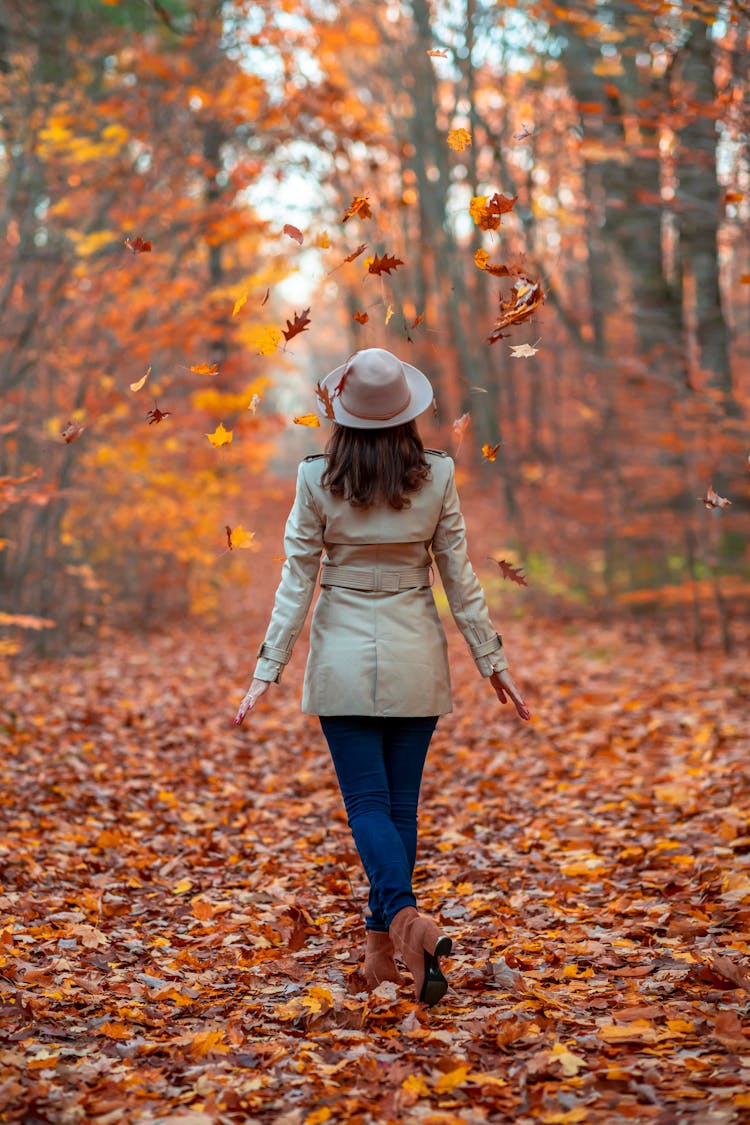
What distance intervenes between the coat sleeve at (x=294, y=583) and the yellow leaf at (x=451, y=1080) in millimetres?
1353

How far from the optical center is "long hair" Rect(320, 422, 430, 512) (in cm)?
372

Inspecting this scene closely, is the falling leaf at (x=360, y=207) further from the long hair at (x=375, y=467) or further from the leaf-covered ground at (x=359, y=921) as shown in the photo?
the leaf-covered ground at (x=359, y=921)

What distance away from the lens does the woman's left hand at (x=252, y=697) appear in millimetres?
3648

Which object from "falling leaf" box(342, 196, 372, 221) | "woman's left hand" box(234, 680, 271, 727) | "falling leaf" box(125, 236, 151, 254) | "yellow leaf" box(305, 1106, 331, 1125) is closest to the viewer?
"yellow leaf" box(305, 1106, 331, 1125)

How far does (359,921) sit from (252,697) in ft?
4.92

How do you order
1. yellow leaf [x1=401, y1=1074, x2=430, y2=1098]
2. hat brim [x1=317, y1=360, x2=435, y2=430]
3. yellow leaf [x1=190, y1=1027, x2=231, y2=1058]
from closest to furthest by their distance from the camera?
yellow leaf [x1=401, y1=1074, x2=430, y2=1098]
yellow leaf [x1=190, y1=1027, x2=231, y2=1058]
hat brim [x1=317, y1=360, x2=435, y2=430]

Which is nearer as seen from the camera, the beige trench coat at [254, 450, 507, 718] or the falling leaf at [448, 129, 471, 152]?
the beige trench coat at [254, 450, 507, 718]

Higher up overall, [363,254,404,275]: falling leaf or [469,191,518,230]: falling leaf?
[469,191,518,230]: falling leaf

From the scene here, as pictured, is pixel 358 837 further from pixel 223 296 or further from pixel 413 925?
pixel 223 296

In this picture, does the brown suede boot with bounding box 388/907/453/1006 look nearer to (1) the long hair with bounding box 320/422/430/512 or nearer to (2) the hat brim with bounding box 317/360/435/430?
(1) the long hair with bounding box 320/422/430/512

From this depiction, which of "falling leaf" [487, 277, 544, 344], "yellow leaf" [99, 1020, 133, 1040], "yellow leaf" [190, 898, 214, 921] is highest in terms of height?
"falling leaf" [487, 277, 544, 344]

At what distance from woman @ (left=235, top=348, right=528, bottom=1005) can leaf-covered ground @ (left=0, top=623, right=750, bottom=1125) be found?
52 cm

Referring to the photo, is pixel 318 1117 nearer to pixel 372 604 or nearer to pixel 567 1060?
pixel 567 1060

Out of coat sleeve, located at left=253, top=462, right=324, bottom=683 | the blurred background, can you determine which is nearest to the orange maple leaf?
coat sleeve, located at left=253, top=462, right=324, bottom=683
